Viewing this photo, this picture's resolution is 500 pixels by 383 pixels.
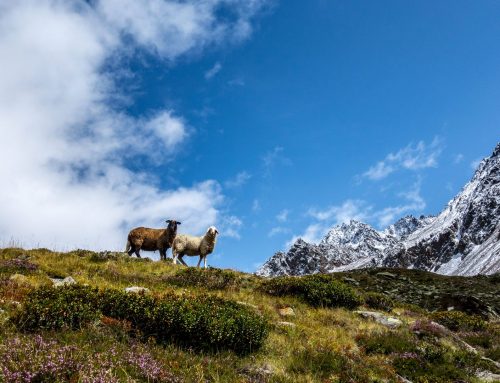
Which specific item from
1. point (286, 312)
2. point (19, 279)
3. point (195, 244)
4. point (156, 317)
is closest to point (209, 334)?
point (156, 317)

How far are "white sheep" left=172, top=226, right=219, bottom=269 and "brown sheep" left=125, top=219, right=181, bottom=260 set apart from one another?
687 mm

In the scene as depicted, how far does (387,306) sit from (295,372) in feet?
36.5

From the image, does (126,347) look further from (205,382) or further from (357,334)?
(357,334)

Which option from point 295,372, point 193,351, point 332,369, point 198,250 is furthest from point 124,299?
point 198,250

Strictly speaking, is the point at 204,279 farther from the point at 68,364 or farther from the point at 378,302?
the point at 68,364

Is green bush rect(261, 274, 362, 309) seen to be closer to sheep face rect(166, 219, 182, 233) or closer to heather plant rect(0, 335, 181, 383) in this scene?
sheep face rect(166, 219, 182, 233)

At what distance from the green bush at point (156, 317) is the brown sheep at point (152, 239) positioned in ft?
50.9

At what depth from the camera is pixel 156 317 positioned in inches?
400

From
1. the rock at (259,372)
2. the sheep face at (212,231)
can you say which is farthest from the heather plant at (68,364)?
the sheep face at (212,231)

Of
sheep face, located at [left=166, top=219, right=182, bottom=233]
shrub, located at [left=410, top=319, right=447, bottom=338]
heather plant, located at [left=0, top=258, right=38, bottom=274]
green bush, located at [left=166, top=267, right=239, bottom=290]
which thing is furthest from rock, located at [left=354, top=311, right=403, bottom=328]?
sheep face, located at [left=166, top=219, right=182, bottom=233]

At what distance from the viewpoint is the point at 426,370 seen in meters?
11.3

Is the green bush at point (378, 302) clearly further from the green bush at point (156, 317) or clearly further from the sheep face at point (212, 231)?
the sheep face at point (212, 231)

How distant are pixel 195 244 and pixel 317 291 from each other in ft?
34.5

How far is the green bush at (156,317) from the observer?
30.8 feet
